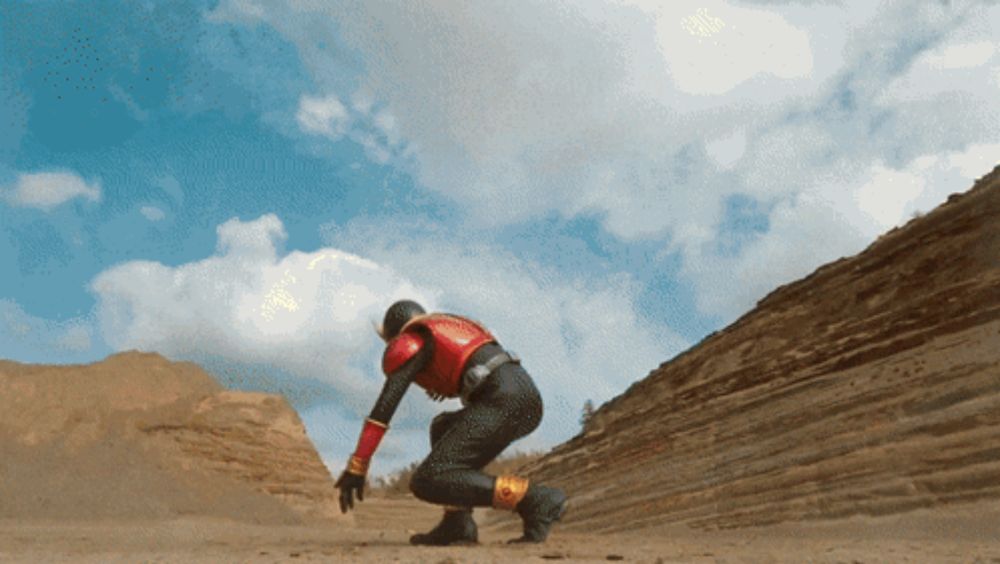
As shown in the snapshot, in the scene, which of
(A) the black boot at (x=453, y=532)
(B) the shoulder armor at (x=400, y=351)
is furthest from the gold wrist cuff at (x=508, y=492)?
(B) the shoulder armor at (x=400, y=351)

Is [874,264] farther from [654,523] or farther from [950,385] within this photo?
[654,523]

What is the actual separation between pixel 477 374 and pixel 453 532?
3.26ft

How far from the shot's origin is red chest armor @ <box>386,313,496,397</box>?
5.51 meters

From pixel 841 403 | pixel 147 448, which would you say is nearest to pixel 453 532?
pixel 841 403

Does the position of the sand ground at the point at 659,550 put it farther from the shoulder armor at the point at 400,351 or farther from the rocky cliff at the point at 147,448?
the rocky cliff at the point at 147,448

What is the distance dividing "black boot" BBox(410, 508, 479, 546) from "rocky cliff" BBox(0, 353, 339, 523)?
22.6 feet

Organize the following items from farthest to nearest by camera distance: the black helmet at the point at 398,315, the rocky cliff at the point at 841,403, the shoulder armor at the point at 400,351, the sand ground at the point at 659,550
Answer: the rocky cliff at the point at 841,403 → the black helmet at the point at 398,315 → the shoulder armor at the point at 400,351 → the sand ground at the point at 659,550

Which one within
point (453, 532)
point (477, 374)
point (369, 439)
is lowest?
point (453, 532)

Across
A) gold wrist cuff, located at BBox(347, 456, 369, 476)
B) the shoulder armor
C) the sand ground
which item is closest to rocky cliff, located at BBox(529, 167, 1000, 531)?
the sand ground

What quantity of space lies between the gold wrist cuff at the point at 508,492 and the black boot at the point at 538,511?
49mm

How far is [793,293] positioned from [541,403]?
5.59 m

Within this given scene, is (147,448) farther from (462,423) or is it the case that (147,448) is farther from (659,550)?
(659,550)

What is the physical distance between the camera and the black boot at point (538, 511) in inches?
208

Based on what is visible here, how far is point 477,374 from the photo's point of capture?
17.9 ft
